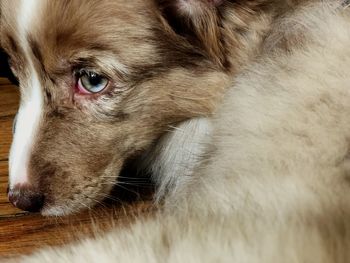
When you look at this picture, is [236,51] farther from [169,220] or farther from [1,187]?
[1,187]

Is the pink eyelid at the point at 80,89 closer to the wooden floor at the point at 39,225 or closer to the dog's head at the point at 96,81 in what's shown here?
the dog's head at the point at 96,81

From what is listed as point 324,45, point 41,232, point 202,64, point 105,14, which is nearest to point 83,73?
point 105,14

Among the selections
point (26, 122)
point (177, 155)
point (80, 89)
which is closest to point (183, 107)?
point (177, 155)

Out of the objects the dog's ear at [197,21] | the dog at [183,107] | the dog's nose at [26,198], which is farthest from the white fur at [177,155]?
the dog's nose at [26,198]

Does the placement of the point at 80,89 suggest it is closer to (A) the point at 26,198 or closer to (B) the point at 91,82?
(B) the point at 91,82

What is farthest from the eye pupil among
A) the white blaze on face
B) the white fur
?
the white fur

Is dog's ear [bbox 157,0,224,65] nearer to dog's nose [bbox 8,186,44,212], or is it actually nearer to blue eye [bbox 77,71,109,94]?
blue eye [bbox 77,71,109,94]

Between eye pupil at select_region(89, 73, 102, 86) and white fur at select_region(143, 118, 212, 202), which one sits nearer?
eye pupil at select_region(89, 73, 102, 86)
